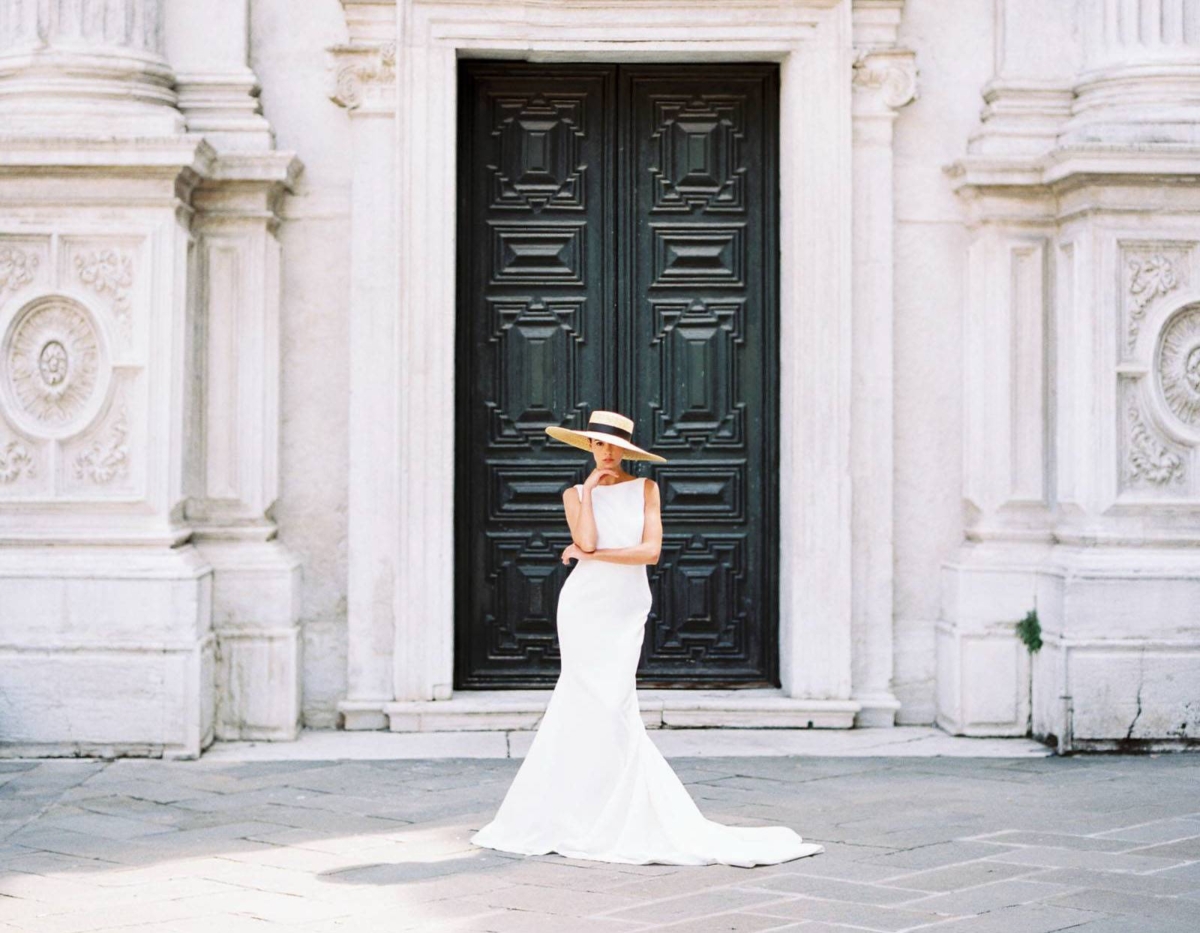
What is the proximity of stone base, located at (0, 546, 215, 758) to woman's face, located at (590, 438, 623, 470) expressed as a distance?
9.34 ft

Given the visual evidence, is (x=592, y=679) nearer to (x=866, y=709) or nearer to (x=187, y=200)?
(x=866, y=709)

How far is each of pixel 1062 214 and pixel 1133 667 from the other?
241 centimetres

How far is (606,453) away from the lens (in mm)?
6793

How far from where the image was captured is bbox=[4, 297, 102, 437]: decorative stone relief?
8.91m

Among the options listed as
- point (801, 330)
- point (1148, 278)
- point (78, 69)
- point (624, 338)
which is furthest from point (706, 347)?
point (78, 69)

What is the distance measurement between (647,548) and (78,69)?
4.31 meters

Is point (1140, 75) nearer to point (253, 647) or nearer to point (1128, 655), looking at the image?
point (1128, 655)

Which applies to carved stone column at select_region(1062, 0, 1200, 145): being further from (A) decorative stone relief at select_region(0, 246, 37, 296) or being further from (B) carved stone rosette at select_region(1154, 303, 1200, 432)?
(A) decorative stone relief at select_region(0, 246, 37, 296)

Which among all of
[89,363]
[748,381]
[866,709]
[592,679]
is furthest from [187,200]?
[866,709]

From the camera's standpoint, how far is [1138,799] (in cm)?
767

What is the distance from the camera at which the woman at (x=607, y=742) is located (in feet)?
21.4

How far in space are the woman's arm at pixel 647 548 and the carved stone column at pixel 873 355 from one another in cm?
301

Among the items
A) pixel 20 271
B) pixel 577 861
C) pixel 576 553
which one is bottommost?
pixel 577 861

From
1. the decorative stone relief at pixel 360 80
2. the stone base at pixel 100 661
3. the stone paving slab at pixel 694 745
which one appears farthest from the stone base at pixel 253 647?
the decorative stone relief at pixel 360 80
